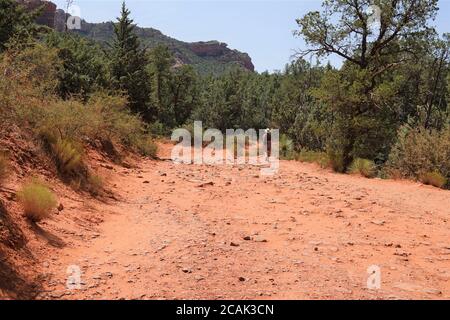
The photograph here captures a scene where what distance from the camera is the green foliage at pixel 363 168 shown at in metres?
14.0

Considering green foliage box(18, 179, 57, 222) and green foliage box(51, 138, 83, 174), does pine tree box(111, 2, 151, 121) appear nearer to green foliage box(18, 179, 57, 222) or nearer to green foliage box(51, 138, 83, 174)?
green foliage box(51, 138, 83, 174)

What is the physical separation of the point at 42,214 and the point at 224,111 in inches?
1552

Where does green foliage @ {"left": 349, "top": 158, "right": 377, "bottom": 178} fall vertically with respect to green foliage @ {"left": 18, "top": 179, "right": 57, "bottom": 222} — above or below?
below

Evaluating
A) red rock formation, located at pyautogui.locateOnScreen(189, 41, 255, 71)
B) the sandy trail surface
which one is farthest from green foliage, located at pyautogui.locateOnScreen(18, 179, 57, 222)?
red rock formation, located at pyautogui.locateOnScreen(189, 41, 255, 71)

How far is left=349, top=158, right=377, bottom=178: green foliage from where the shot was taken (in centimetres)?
1402

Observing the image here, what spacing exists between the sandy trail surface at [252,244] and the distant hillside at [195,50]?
115149 mm

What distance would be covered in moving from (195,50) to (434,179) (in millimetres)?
142901

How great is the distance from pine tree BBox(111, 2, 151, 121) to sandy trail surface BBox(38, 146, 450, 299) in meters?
18.5

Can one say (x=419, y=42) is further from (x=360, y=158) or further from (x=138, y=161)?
(x=138, y=161)

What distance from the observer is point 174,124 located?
40.6 m

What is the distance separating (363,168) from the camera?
555 inches

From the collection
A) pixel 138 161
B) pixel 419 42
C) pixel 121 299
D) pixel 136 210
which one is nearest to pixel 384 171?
pixel 419 42

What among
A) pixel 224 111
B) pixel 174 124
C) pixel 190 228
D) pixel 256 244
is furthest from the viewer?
pixel 224 111

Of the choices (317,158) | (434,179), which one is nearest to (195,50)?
(317,158)
